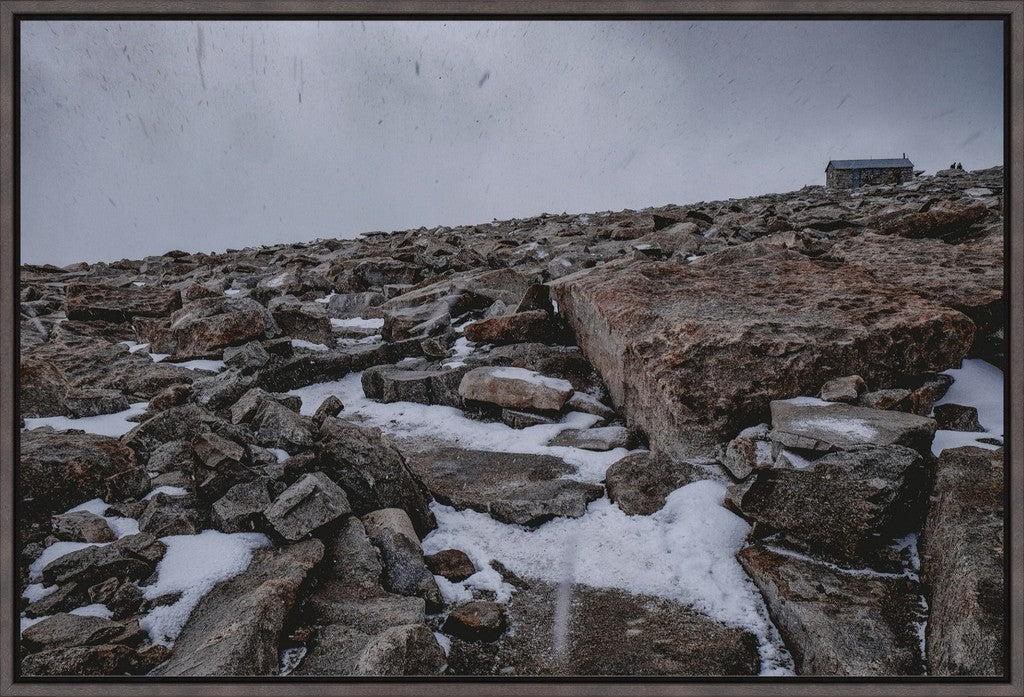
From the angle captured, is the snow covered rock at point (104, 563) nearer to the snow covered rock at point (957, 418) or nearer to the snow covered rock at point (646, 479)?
the snow covered rock at point (646, 479)

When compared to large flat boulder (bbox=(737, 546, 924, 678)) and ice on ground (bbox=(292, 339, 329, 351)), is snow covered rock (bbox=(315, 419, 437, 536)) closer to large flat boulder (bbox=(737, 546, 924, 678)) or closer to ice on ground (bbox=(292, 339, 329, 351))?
large flat boulder (bbox=(737, 546, 924, 678))

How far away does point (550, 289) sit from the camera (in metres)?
6.75

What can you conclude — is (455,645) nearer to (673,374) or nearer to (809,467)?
(809,467)

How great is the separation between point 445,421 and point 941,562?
12.7 ft

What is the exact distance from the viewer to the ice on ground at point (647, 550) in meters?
2.54

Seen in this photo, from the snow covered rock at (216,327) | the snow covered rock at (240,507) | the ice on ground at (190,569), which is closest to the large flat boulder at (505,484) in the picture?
the snow covered rock at (240,507)

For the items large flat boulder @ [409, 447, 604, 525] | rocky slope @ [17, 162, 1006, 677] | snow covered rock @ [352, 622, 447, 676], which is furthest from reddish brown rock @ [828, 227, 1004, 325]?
snow covered rock @ [352, 622, 447, 676]

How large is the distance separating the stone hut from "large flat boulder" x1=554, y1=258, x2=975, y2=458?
35161mm

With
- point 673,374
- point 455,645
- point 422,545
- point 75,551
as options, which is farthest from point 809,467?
point 75,551

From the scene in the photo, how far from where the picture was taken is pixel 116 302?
27.0 ft

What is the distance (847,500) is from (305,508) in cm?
289

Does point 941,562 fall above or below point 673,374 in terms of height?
below

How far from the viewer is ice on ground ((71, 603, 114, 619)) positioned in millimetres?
2238

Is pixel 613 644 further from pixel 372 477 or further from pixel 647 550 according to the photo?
pixel 372 477
